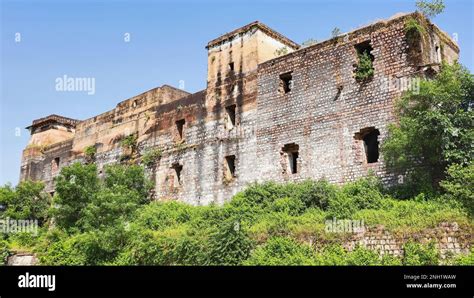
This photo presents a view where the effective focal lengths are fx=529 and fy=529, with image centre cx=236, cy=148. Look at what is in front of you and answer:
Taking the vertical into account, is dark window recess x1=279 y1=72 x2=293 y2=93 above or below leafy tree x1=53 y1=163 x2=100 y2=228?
above

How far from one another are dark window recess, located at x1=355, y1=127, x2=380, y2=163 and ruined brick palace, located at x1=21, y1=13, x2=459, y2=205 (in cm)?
3

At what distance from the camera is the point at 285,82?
19.7 m

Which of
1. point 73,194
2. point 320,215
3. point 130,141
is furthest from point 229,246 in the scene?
point 130,141

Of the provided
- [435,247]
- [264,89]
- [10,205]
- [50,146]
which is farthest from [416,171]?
[50,146]

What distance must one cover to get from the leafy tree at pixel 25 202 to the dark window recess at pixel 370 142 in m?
17.1

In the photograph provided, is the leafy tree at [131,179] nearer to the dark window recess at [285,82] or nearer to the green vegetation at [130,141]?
the green vegetation at [130,141]

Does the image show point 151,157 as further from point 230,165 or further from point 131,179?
point 230,165

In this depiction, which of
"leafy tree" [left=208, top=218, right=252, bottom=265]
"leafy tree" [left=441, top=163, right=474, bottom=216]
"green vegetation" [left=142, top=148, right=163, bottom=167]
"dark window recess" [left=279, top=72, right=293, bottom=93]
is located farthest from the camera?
"green vegetation" [left=142, top=148, right=163, bottom=167]

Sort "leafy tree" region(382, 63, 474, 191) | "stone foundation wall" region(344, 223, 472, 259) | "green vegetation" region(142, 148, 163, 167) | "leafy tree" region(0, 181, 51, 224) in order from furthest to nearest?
"leafy tree" region(0, 181, 51, 224)
"green vegetation" region(142, 148, 163, 167)
"leafy tree" region(382, 63, 474, 191)
"stone foundation wall" region(344, 223, 472, 259)

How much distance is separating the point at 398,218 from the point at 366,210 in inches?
58.8

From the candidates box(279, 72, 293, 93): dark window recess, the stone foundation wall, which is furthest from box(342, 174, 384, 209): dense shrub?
box(279, 72, 293, 93): dark window recess

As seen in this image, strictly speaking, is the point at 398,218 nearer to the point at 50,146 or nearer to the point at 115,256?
the point at 115,256

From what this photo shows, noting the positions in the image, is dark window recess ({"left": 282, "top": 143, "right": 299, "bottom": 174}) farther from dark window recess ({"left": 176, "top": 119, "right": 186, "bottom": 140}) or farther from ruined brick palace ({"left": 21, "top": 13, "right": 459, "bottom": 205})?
dark window recess ({"left": 176, "top": 119, "right": 186, "bottom": 140})

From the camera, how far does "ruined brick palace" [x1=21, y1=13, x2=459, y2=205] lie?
1670 centimetres
